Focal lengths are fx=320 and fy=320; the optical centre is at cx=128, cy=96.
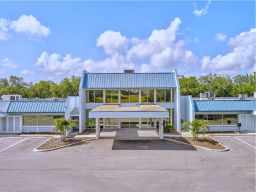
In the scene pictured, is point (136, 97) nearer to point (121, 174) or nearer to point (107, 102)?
point (107, 102)

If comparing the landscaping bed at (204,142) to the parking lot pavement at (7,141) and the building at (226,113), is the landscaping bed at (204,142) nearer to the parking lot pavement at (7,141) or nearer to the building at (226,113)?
the building at (226,113)

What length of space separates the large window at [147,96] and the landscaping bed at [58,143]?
10.4m

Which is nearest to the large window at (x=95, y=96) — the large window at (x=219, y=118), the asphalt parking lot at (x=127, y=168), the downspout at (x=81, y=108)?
the downspout at (x=81, y=108)

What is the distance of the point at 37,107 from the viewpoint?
38469 mm

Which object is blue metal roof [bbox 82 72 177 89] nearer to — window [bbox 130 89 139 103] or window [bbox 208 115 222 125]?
window [bbox 130 89 139 103]

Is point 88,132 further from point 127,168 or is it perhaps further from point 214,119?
point 127,168

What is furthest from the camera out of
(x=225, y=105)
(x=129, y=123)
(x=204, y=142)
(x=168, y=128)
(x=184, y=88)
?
(x=184, y=88)

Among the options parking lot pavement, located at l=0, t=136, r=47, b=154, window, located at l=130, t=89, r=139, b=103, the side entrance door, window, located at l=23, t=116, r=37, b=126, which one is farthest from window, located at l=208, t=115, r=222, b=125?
the side entrance door

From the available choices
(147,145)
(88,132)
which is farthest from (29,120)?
(147,145)

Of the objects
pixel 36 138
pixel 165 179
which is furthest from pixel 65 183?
pixel 36 138

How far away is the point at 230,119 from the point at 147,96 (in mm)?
10626

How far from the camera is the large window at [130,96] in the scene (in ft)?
133

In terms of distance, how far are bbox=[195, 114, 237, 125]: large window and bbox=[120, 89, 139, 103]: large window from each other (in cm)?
786

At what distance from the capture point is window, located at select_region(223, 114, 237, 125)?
3931 centimetres
